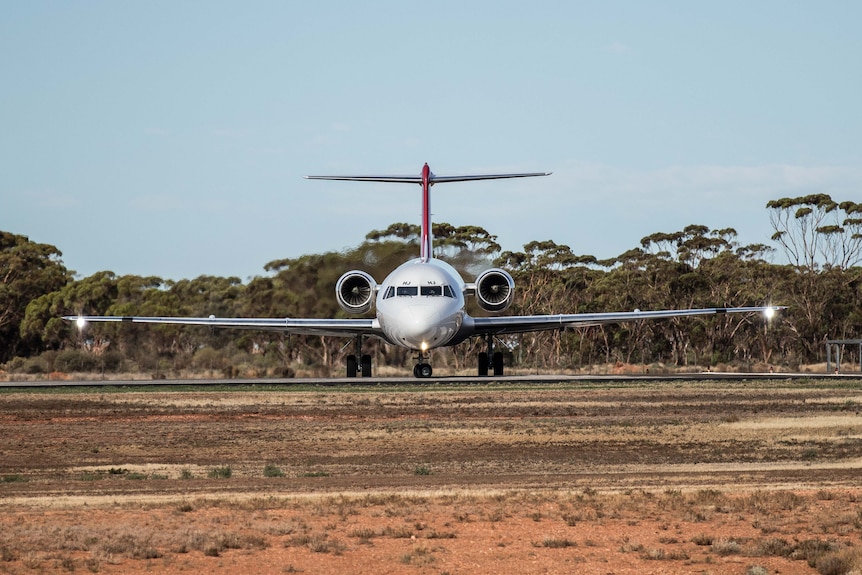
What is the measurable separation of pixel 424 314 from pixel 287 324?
28.9ft

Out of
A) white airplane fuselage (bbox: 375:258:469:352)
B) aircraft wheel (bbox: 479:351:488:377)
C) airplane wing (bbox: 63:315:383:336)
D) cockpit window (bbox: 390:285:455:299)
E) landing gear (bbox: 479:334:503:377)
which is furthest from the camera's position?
aircraft wheel (bbox: 479:351:488:377)

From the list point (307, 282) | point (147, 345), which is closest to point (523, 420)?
point (307, 282)

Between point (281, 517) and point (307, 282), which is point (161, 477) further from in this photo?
point (307, 282)

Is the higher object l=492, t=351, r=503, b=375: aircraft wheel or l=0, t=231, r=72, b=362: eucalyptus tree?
l=0, t=231, r=72, b=362: eucalyptus tree

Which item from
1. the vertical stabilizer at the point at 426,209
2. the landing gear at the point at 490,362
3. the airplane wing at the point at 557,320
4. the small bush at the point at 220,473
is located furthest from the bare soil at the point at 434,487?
the vertical stabilizer at the point at 426,209

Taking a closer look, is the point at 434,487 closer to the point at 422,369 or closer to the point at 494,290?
the point at 422,369

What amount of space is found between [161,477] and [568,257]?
307 feet

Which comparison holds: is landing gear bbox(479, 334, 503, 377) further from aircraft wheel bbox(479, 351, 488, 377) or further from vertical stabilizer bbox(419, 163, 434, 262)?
vertical stabilizer bbox(419, 163, 434, 262)

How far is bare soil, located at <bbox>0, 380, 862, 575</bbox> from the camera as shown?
1374cm

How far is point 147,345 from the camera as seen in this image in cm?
9456

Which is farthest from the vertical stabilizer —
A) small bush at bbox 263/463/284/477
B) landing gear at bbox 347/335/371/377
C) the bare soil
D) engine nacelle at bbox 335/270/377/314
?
small bush at bbox 263/463/284/477

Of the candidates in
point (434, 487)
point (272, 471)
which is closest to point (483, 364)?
point (272, 471)

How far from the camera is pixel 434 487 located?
19.1m

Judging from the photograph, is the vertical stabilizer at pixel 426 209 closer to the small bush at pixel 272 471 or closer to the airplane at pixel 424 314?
the airplane at pixel 424 314
